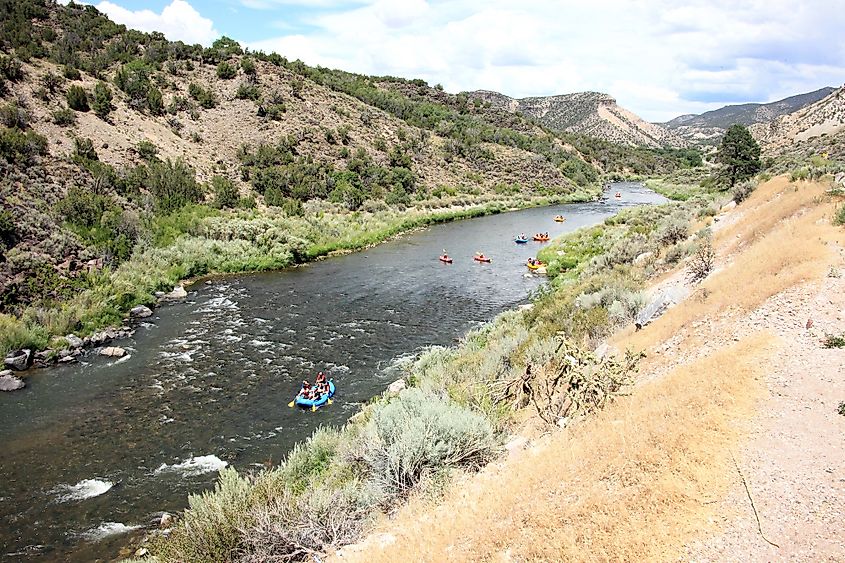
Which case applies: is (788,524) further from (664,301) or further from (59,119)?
(59,119)

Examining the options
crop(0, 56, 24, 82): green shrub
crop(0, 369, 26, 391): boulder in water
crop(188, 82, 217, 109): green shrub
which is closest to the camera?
crop(0, 369, 26, 391): boulder in water

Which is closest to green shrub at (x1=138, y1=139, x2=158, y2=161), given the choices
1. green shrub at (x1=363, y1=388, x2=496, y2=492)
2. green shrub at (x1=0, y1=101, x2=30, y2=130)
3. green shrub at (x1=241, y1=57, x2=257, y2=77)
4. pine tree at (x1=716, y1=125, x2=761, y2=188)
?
green shrub at (x1=0, y1=101, x2=30, y2=130)

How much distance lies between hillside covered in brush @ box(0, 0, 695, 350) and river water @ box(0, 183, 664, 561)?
11.7 ft

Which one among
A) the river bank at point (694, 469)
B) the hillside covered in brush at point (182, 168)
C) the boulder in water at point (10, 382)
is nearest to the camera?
the river bank at point (694, 469)

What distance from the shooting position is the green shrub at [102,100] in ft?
151

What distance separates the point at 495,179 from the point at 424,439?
74.5 m

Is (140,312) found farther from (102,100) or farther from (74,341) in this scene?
(102,100)

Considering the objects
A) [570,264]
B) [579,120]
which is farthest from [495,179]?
[579,120]

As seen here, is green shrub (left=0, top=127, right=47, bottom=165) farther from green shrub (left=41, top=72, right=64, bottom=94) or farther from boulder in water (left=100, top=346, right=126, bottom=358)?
boulder in water (left=100, top=346, right=126, bottom=358)

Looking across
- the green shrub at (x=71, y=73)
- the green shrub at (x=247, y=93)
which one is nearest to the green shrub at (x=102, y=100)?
the green shrub at (x=71, y=73)

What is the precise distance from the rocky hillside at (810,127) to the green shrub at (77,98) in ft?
243

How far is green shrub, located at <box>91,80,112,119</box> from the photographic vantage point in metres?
46.0

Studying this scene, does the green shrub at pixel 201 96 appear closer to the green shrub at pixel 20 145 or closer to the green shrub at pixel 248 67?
the green shrub at pixel 248 67

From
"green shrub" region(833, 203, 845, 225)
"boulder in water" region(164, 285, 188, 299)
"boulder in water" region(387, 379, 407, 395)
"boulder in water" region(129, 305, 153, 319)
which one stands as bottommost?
"boulder in water" region(387, 379, 407, 395)
